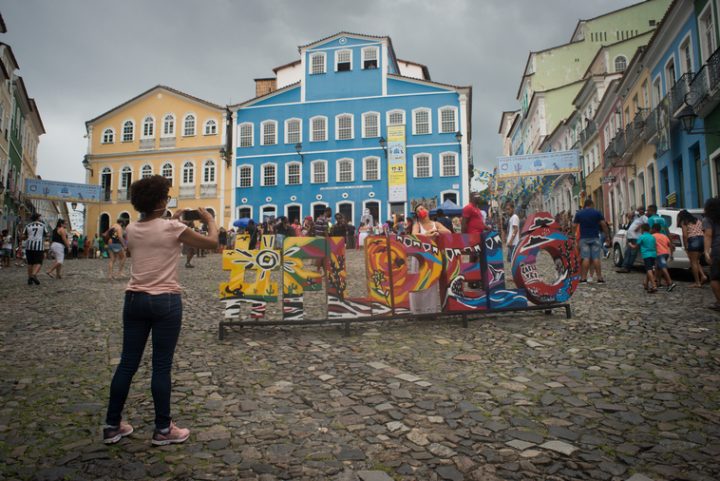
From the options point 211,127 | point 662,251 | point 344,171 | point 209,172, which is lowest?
point 662,251

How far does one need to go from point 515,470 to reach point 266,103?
40096 mm

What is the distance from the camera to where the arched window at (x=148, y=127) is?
41844mm

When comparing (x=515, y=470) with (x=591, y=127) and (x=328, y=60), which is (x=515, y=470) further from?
(x=328, y=60)

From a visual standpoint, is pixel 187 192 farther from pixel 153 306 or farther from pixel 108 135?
pixel 153 306

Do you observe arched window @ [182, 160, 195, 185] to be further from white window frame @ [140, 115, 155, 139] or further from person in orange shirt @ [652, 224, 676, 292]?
person in orange shirt @ [652, 224, 676, 292]

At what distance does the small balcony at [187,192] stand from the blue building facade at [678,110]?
31774 mm

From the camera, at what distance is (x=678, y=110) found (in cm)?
1803

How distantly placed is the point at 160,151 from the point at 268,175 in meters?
9.48

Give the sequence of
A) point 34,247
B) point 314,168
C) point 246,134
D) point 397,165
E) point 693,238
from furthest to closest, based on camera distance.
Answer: point 246,134 < point 314,168 < point 397,165 < point 34,247 < point 693,238

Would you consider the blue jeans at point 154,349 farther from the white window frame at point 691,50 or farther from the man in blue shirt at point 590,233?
the white window frame at point 691,50

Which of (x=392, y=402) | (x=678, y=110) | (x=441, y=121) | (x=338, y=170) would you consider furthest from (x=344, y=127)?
(x=392, y=402)

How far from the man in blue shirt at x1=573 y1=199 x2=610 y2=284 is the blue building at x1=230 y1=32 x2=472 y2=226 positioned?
1021 inches

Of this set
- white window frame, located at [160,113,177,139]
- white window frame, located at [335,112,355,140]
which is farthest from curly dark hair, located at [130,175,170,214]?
white window frame, located at [160,113,177,139]

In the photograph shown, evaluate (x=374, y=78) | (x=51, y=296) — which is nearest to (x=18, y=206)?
(x=374, y=78)
